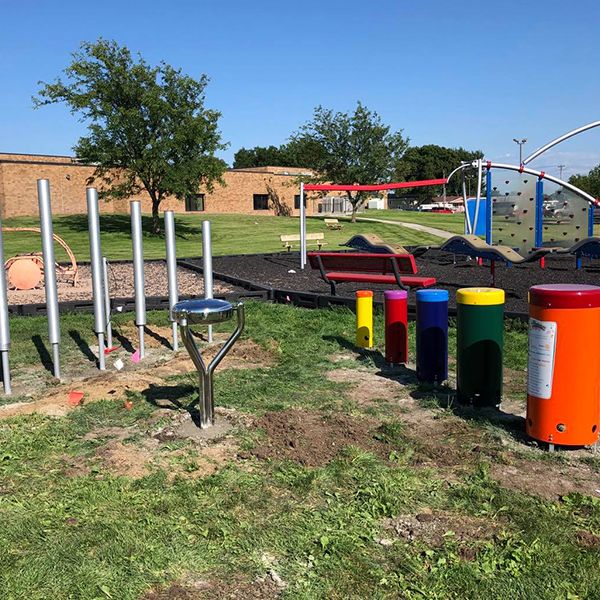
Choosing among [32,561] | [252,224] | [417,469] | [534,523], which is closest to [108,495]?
[32,561]

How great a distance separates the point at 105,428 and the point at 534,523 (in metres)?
3.13

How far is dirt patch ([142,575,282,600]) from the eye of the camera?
2.60 metres

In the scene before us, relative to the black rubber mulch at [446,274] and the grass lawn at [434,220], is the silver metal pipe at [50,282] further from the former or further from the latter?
the grass lawn at [434,220]

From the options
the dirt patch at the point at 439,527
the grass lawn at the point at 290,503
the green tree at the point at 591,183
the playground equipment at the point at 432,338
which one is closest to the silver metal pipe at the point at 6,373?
the grass lawn at the point at 290,503

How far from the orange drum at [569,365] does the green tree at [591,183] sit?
219 feet

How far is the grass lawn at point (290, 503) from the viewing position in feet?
8.86

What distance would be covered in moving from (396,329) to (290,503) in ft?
10.6

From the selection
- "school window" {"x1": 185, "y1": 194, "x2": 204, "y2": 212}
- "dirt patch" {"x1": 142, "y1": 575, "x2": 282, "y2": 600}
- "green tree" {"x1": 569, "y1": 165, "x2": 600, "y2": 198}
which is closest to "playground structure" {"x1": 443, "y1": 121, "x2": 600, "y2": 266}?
"dirt patch" {"x1": 142, "y1": 575, "x2": 282, "y2": 600}

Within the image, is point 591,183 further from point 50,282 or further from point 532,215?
point 50,282

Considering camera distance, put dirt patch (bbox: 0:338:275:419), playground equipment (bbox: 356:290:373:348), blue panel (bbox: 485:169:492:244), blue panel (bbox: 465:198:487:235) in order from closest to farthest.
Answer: dirt patch (bbox: 0:338:275:419) < playground equipment (bbox: 356:290:373:348) < blue panel (bbox: 485:169:492:244) < blue panel (bbox: 465:198:487:235)

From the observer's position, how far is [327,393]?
541cm

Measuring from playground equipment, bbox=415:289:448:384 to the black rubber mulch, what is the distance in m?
3.16

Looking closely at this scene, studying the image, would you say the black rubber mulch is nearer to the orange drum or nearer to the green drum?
the green drum

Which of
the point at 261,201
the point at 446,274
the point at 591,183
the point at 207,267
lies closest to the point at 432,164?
the point at 591,183
